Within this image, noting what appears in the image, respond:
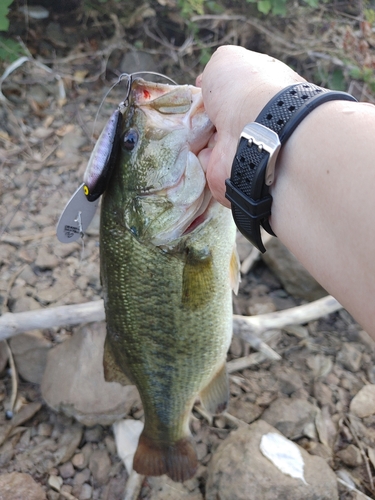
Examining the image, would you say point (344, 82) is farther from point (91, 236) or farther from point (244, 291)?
point (91, 236)

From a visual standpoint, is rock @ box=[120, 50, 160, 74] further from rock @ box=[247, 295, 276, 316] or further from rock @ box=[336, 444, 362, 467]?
rock @ box=[336, 444, 362, 467]

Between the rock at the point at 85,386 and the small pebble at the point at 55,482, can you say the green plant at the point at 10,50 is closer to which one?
the rock at the point at 85,386

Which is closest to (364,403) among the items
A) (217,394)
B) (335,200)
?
(217,394)

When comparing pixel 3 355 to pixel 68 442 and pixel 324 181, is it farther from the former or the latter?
pixel 324 181

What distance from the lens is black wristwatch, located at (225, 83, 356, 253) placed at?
1.24 m

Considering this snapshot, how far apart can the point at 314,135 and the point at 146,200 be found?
0.80 meters

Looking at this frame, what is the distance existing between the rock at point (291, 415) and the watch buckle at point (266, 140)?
1.73 meters

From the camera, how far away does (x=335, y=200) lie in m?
1.08

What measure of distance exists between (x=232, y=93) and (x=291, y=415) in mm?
1875

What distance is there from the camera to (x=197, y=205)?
1.81 meters

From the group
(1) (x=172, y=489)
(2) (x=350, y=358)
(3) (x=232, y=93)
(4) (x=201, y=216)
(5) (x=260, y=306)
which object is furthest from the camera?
(5) (x=260, y=306)

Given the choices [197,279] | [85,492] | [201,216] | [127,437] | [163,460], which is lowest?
[85,492]

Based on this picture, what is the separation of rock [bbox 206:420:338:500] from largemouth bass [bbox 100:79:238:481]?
0.51ft

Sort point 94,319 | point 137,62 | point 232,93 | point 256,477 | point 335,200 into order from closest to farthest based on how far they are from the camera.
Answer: point 335,200
point 232,93
point 256,477
point 94,319
point 137,62
